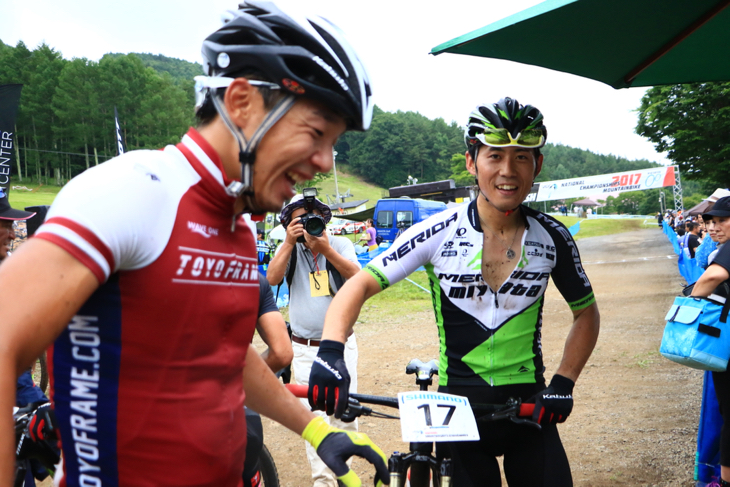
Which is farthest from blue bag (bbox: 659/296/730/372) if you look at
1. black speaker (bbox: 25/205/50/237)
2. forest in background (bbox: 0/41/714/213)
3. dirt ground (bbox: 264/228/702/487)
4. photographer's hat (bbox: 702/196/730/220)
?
forest in background (bbox: 0/41/714/213)

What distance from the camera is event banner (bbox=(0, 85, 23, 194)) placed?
21.9ft

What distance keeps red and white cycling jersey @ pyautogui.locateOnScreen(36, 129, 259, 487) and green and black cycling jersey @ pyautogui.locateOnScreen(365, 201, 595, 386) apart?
1.53m

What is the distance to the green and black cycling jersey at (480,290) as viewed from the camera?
8.89 ft

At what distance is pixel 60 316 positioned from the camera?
96cm

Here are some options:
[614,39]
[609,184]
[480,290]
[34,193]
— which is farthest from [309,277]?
[34,193]

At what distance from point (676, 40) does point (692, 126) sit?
1678 centimetres

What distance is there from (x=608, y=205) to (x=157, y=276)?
126 meters

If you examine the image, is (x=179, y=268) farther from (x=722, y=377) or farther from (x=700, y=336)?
(x=722, y=377)

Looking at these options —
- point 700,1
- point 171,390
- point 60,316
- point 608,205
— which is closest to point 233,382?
point 171,390

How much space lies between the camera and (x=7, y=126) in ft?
22.4

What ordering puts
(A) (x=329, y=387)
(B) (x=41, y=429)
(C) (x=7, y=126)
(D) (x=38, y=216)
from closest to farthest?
(A) (x=329, y=387) → (B) (x=41, y=429) → (D) (x=38, y=216) → (C) (x=7, y=126)

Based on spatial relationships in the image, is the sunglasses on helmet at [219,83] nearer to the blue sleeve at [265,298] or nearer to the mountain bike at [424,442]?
the mountain bike at [424,442]

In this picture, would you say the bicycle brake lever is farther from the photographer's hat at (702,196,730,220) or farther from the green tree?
the green tree

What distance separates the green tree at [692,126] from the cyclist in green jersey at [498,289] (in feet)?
52.1
